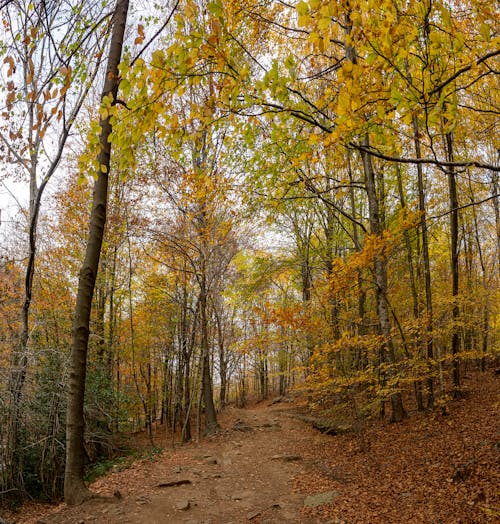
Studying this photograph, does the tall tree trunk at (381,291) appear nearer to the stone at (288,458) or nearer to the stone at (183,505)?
the stone at (288,458)

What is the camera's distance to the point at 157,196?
12.7m

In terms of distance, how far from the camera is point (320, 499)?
17.6 ft

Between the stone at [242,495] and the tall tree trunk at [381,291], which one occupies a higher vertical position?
the tall tree trunk at [381,291]

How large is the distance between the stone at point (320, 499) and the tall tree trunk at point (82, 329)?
3.02 metres

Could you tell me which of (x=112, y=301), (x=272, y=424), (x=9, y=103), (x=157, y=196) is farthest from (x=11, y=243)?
(x=9, y=103)

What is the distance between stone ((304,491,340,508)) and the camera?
5.26m

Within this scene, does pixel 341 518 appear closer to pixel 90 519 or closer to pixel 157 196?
pixel 90 519

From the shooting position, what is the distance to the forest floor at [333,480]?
15.1 ft

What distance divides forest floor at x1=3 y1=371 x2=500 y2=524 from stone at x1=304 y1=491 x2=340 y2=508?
0.6 inches

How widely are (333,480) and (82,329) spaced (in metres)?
4.74

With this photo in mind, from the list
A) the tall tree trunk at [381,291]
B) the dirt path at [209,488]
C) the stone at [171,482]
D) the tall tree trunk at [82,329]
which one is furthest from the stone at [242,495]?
the tall tree trunk at [381,291]

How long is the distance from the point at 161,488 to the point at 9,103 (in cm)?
608

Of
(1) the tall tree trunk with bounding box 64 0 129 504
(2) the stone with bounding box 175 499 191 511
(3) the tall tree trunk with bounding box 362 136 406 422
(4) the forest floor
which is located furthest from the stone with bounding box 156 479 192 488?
(3) the tall tree trunk with bounding box 362 136 406 422

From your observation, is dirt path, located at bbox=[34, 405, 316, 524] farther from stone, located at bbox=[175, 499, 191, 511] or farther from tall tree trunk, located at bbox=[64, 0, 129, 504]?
tall tree trunk, located at bbox=[64, 0, 129, 504]
